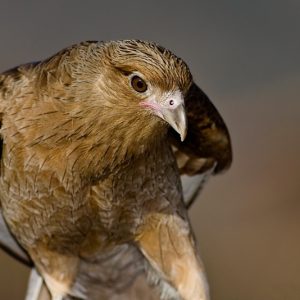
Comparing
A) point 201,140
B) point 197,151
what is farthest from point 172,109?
point 197,151

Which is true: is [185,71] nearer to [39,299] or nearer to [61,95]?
[61,95]

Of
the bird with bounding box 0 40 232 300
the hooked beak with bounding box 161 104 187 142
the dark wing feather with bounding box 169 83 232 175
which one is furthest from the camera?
the dark wing feather with bounding box 169 83 232 175

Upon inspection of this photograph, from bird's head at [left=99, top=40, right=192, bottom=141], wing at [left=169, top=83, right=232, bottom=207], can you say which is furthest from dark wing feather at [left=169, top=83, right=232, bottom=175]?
bird's head at [left=99, top=40, right=192, bottom=141]

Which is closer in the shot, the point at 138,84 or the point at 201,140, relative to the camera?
the point at 138,84

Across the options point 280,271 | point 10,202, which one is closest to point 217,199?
point 280,271

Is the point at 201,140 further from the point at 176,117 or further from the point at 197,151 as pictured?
the point at 176,117

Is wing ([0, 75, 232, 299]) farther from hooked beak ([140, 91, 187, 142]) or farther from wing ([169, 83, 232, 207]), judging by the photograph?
hooked beak ([140, 91, 187, 142])

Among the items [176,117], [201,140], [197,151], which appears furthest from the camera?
[197,151]

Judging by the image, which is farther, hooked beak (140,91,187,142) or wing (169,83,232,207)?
wing (169,83,232,207)
